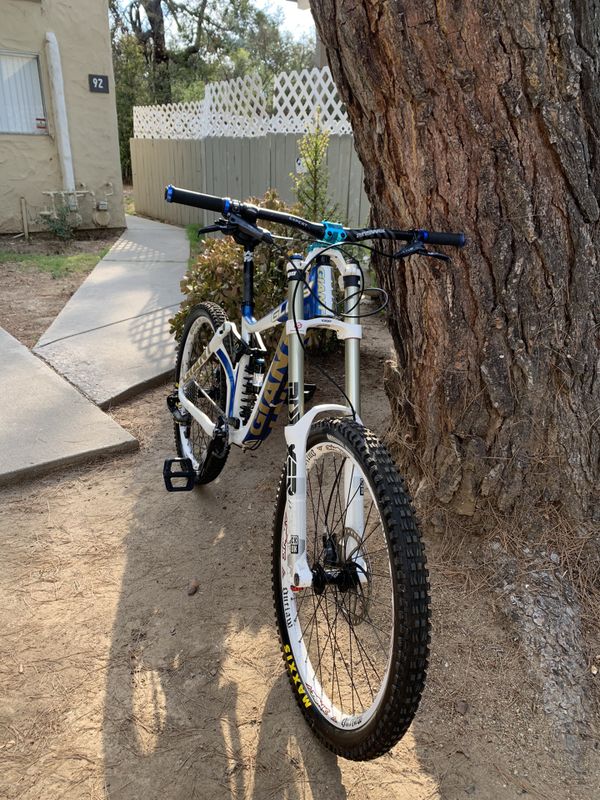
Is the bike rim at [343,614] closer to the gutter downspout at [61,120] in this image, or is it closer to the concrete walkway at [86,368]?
the concrete walkway at [86,368]

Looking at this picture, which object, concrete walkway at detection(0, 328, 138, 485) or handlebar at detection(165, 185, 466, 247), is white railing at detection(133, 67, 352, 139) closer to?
concrete walkway at detection(0, 328, 138, 485)

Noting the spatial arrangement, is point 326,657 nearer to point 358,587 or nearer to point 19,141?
point 358,587

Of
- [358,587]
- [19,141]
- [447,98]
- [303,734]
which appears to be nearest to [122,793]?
[303,734]

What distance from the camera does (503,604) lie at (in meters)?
2.28

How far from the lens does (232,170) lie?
8945mm

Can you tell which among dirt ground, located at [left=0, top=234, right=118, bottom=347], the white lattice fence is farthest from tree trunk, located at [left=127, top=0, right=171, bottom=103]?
the white lattice fence

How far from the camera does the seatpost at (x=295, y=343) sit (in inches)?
78.4

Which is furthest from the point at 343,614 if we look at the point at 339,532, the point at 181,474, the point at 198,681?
the point at 181,474

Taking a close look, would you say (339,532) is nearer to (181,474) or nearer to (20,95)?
(181,474)

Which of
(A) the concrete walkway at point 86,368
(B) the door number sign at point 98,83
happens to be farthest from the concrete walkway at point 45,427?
(B) the door number sign at point 98,83

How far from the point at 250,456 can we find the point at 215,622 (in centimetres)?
134

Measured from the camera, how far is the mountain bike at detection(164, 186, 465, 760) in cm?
158

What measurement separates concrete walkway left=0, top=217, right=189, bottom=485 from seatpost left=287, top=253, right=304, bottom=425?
1947mm

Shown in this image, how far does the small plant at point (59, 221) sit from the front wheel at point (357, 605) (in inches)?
314
